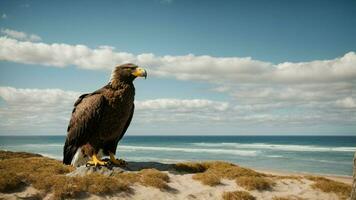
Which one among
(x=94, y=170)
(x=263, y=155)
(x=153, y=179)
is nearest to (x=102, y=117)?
(x=94, y=170)

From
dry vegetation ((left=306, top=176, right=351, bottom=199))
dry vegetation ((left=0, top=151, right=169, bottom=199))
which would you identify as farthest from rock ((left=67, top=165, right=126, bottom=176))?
dry vegetation ((left=306, top=176, right=351, bottom=199))

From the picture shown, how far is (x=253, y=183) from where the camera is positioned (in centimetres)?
1142

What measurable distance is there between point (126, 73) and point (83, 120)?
7.29ft

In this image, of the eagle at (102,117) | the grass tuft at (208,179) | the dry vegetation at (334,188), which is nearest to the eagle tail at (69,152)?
the eagle at (102,117)

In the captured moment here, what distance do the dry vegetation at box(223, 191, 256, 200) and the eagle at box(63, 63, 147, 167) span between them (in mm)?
4296

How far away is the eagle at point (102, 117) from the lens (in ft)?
35.8

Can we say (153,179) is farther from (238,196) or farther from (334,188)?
(334,188)

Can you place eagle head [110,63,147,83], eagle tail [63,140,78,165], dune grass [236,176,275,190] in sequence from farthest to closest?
eagle tail [63,140,78,165] → dune grass [236,176,275,190] → eagle head [110,63,147,83]

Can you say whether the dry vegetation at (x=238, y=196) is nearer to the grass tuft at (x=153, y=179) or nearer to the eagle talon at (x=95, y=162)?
the grass tuft at (x=153, y=179)

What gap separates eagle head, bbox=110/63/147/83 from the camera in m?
11.1

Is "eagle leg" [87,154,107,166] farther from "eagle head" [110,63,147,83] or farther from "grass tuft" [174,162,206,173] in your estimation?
"grass tuft" [174,162,206,173]

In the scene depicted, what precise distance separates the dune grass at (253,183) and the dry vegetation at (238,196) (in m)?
0.75

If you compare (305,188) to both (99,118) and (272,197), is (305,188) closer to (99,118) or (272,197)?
(272,197)

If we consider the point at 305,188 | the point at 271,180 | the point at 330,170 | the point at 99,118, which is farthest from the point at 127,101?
the point at 330,170
